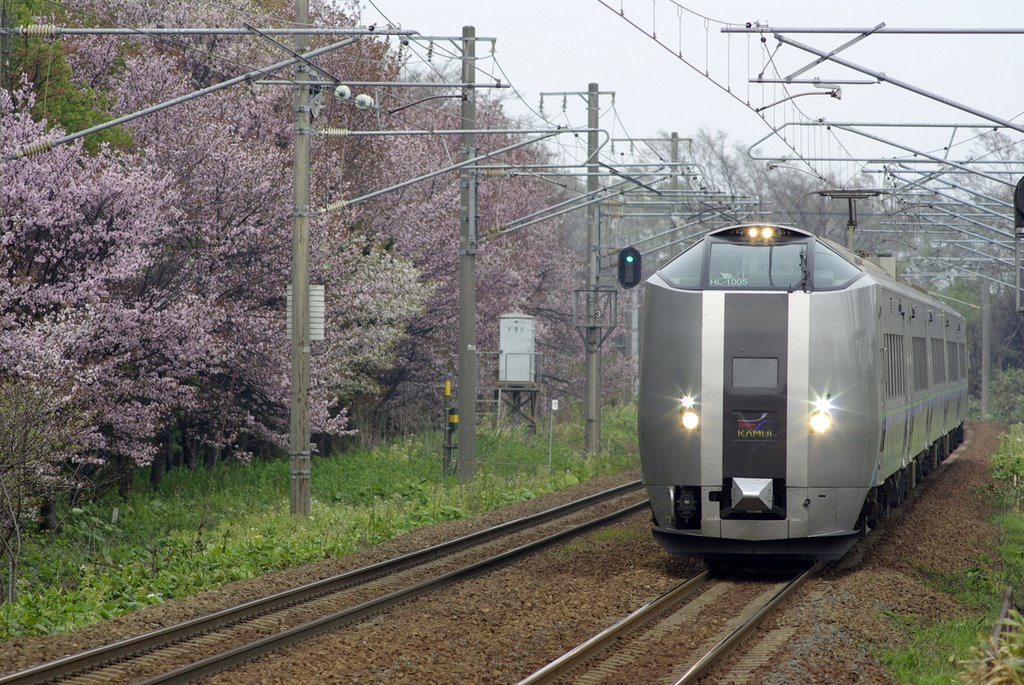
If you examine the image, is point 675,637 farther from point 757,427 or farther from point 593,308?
point 593,308

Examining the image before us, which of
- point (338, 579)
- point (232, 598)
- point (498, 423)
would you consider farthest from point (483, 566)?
point (498, 423)

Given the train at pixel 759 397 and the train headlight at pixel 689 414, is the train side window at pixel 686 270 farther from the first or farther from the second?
the train headlight at pixel 689 414

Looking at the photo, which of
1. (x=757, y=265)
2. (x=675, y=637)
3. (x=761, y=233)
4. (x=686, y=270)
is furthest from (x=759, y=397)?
(x=675, y=637)

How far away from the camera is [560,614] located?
1253 cm

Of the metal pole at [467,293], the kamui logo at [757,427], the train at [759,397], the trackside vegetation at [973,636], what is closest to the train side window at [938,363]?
the trackside vegetation at [973,636]

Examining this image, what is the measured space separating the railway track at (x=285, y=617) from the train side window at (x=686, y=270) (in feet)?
12.8

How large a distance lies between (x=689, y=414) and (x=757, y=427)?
0.69 meters

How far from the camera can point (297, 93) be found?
65.5 feet

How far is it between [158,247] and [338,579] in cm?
1092

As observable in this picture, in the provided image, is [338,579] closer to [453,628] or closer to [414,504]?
[453,628]

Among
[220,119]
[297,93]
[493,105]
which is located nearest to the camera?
[297,93]

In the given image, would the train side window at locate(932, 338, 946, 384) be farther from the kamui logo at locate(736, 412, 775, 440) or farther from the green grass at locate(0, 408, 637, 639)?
the kamui logo at locate(736, 412, 775, 440)

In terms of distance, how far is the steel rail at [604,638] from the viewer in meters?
9.85

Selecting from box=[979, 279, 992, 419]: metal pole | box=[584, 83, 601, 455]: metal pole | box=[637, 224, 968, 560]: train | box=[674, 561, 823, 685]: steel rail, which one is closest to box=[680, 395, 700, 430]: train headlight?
box=[637, 224, 968, 560]: train
